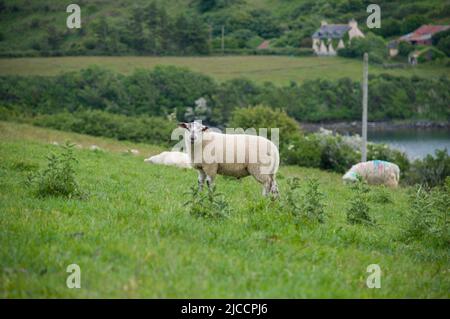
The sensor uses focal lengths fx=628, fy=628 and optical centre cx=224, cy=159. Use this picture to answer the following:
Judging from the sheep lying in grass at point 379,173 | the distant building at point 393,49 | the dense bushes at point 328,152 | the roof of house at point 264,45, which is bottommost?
the dense bushes at point 328,152

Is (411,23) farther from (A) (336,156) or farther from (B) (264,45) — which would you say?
(A) (336,156)

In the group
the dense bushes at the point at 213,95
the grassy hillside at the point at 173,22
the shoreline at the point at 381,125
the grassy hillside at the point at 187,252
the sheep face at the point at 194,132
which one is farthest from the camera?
the grassy hillside at the point at 173,22

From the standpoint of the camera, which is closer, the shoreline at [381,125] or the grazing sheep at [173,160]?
the grazing sheep at [173,160]

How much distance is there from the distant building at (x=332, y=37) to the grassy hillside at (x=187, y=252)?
477 ft

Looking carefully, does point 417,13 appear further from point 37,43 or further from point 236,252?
point 236,252

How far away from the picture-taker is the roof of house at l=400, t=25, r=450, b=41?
167125 millimetres

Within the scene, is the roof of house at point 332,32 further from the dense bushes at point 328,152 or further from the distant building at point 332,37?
the dense bushes at point 328,152

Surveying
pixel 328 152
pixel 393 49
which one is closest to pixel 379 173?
pixel 328 152

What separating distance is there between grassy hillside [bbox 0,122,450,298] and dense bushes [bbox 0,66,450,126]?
259 feet

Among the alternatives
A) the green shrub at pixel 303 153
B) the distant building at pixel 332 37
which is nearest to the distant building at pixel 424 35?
the distant building at pixel 332 37

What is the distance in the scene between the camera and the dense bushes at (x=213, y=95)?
98.6m

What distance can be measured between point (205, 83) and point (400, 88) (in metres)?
42.2

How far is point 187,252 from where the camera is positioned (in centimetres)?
837

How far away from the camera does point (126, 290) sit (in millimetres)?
6992
